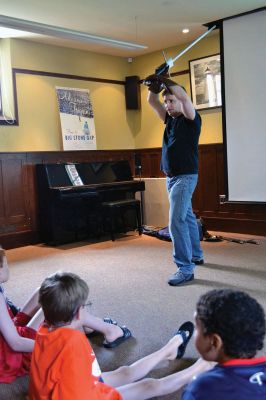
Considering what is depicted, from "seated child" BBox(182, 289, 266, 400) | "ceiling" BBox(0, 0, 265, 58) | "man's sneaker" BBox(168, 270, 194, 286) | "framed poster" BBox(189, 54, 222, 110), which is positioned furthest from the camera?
"framed poster" BBox(189, 54, 222, 110)

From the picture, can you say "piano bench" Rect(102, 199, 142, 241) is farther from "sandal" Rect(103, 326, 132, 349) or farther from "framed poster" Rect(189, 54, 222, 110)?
"sandal" Rect(103, 326, 132, 349)

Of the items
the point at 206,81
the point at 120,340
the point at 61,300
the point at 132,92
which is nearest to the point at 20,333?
the point at 120,340

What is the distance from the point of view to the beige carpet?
6.91 feet

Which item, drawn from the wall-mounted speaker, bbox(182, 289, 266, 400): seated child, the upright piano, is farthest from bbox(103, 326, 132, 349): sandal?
the wall-mounted speaker

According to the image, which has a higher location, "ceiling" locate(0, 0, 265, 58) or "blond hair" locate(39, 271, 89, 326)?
"ceiling" locate(0, 0, 265, 58)

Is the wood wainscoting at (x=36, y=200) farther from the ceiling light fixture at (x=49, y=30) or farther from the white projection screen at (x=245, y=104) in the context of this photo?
the ceiling light fixture at (x=49, y=30)

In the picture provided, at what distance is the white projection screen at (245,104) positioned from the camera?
436 centimetres

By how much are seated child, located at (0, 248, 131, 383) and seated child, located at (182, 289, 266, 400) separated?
95cm

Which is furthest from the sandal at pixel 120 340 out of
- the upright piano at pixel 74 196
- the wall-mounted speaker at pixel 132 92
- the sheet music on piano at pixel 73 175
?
the wall-mounted speaker at pixel 132 92

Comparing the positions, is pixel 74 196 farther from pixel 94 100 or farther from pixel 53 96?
pixel 94 100

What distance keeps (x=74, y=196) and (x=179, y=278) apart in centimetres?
205

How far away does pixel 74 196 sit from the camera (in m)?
4.73

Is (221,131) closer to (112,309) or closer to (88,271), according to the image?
(88,271)

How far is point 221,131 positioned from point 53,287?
418cm
